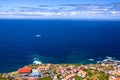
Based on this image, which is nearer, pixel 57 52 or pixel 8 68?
pixel 8 68

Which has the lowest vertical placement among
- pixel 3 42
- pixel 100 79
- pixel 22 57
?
pixel 100 79

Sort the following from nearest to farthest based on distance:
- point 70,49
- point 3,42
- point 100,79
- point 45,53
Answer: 1. point 100,79
2. point 45,53
3. point 70,49
4. point 3,42

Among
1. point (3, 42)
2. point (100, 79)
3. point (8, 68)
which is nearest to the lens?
point (100, 79)

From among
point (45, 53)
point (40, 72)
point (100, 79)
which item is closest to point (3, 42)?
point (45, 53)

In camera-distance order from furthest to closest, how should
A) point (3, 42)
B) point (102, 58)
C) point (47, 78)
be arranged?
point (3, 42) < point (102, 58) < point (47, 78)

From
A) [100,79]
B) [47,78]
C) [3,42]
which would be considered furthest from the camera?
[3,42]

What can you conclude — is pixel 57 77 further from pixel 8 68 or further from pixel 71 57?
pixel 71 57

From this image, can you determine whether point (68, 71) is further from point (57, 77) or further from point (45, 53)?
point (45, 53)

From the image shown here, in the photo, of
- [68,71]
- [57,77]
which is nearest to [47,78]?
[57,77]

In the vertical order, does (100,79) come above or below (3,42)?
below
